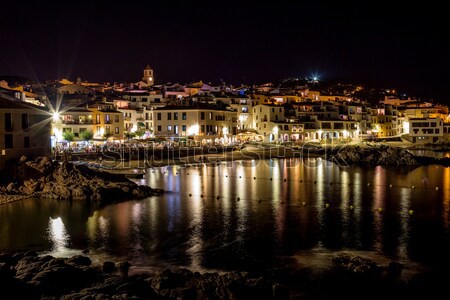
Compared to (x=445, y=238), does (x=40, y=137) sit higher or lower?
higher

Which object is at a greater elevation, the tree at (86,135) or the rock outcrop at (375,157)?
the tree at (86,135)

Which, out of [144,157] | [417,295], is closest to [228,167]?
[144,157]

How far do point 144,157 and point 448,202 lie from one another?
30271mm

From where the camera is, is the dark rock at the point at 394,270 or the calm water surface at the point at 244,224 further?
the calm water surface at the point at 244,224

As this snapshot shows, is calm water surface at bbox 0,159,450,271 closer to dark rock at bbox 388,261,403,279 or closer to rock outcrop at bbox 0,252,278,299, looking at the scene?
dark rock at bbox 388,261,403,279

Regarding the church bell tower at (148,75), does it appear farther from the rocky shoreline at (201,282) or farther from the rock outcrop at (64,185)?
the rocky shoreline at (201,282)

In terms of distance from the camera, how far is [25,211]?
25.2 meters

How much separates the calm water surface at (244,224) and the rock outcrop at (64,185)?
1205mm

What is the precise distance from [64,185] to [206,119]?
33.6 m

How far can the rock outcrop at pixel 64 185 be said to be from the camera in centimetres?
2862

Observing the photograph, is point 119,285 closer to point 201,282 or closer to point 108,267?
point 201,282

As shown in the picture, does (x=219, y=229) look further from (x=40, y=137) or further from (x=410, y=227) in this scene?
(x=40, y=137)

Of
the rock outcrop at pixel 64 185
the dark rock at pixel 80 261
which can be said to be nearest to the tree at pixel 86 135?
the rock outcrop at pixel 64 185

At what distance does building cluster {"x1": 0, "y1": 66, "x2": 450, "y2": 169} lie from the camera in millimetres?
52938
